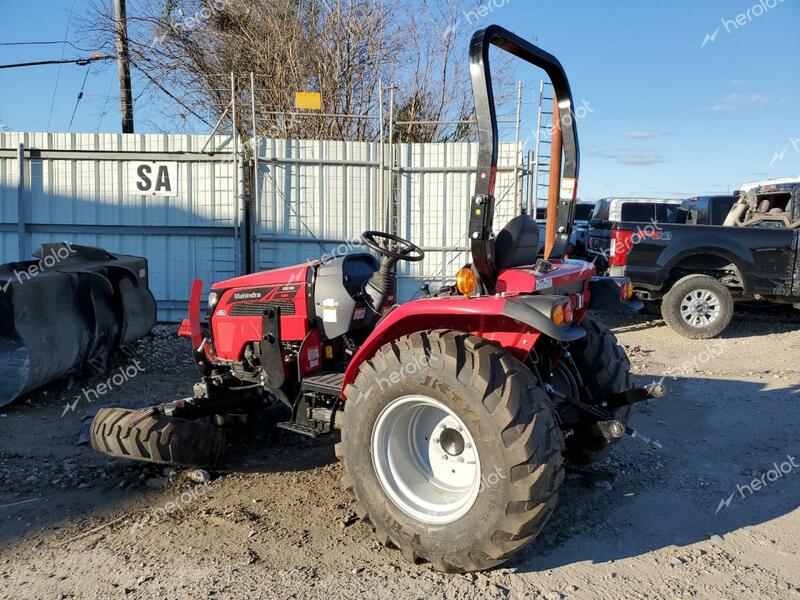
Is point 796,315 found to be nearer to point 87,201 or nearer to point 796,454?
point 796,454

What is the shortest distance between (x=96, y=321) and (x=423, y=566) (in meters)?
4.55

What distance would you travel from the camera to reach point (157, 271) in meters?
9.62

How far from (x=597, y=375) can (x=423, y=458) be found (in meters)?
1.22

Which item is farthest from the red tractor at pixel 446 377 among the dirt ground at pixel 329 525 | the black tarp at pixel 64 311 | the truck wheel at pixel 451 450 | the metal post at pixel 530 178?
the metal post at pixel 530 178

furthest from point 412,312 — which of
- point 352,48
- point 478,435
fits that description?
point 352,48

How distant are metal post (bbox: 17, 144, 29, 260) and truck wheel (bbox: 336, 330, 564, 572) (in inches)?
329

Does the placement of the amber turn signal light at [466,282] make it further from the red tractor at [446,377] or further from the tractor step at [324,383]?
the tractor step at [324,383]

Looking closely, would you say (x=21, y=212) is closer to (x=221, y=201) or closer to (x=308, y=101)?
(x=221, y=201)

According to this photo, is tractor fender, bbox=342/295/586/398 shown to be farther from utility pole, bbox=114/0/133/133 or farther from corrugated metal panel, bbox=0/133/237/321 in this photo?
utility pole, bbox=114/0/133/133

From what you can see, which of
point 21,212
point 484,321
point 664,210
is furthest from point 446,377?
point 664,210

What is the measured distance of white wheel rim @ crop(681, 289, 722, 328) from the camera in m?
8.59

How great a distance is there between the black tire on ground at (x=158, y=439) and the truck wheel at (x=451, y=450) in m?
1.14

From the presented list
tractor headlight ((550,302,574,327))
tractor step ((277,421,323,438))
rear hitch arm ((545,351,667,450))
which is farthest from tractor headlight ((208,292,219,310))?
tractor headlight ((550,302,574,327))

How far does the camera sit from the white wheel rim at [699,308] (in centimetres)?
859
